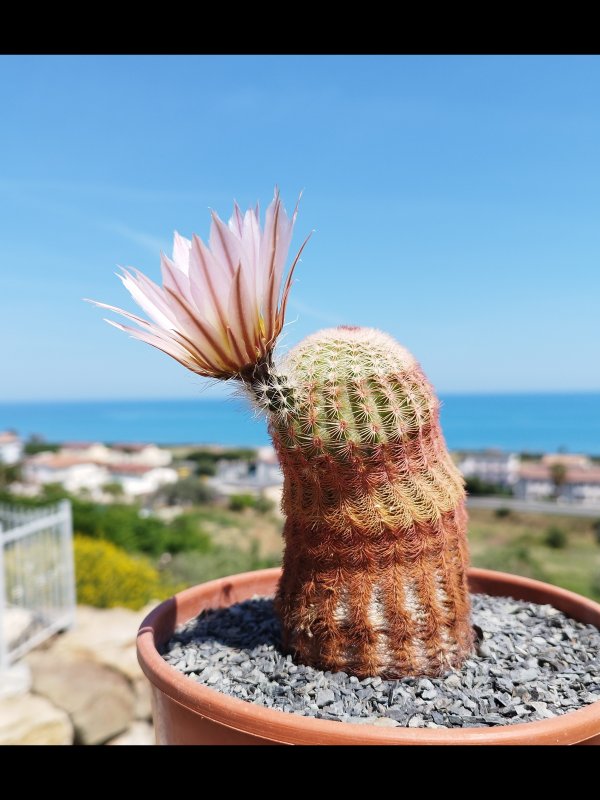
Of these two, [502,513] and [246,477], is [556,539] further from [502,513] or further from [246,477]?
[246,477]

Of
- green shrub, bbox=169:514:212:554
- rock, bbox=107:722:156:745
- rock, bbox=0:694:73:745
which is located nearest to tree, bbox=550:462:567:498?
green shrub, bbox=169:514:212:554

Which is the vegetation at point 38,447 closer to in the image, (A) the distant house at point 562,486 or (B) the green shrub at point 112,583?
(A) the distant house at point 562,486

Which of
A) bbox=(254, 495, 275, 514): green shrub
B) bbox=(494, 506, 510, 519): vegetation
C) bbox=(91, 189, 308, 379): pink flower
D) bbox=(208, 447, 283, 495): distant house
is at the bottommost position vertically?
bbox=(494, 506, 510, 519): vegetation

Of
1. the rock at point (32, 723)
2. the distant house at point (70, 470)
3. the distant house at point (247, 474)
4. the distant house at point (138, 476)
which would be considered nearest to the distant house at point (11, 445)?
the distant house at point (70, 470)

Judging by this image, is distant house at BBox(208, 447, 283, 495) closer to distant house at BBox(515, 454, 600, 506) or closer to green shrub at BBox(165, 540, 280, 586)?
distant house at BBox(515, 454, 600, 506)

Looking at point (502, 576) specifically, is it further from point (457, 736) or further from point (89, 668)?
point (89, 668)

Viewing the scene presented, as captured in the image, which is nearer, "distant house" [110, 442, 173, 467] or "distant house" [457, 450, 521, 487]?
"distant house" [457, 450, 521, 487]
